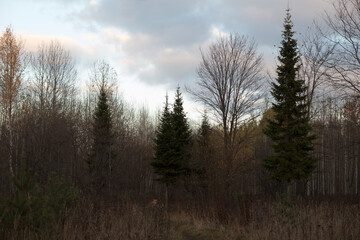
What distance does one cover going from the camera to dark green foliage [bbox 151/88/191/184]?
2564cm

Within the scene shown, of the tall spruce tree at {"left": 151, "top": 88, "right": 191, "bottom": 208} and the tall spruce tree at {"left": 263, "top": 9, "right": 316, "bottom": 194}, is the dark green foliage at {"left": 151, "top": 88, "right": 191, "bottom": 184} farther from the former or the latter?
the tall spruce tree at {"left": 263, "top": 9, "right": 316, "bottom": 194}

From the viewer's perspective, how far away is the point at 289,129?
66.6 ft

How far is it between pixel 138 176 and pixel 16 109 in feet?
53.7

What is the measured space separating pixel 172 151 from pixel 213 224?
16138 mm

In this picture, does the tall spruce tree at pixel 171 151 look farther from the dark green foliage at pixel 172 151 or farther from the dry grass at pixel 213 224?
the dry grass at pixel 213 224

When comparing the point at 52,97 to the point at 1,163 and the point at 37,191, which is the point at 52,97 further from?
the point at 37,191

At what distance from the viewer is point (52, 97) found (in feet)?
108

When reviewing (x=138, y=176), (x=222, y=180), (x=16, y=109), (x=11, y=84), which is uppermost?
(x=11, y=84)

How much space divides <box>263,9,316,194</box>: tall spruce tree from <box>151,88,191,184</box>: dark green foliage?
7.93 m

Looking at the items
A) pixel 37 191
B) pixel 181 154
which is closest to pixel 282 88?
pixel 181 154

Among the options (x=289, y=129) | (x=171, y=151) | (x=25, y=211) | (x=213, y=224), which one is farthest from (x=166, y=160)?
(x=25, y=211)

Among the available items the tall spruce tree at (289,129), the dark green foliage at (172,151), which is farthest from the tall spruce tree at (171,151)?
the tall spruce tree at (289,129)

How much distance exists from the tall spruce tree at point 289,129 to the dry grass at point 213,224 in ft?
35.7

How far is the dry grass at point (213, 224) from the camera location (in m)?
5.98
